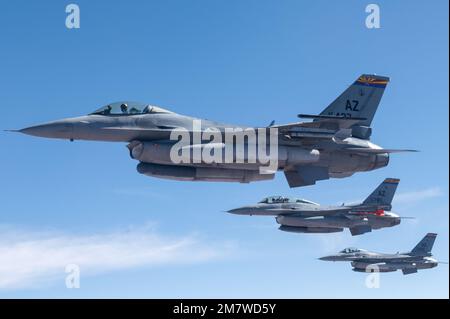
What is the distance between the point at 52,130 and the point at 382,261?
47869mm

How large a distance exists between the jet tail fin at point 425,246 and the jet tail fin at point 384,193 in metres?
12.9

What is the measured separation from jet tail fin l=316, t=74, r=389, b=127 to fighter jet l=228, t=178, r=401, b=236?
2162 cm

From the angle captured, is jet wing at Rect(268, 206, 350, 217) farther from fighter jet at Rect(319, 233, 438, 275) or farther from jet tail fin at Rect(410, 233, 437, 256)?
jet tail fin at Rect(410, 233, 437, 256)

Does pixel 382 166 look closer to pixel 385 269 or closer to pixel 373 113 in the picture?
pixel 373 113

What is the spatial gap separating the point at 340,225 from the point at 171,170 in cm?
2870

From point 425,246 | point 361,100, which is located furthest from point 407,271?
point 361,100

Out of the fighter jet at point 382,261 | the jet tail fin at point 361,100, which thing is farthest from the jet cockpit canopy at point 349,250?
the jet tail fin at point 361,100

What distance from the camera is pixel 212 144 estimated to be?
24891 mm

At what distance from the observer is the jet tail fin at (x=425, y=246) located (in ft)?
221

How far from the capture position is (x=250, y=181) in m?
26.6

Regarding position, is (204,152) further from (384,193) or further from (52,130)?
(384,193)

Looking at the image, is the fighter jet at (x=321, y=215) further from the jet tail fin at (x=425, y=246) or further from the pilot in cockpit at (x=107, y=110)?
the pilot in cockpit at (x=107, y=110)

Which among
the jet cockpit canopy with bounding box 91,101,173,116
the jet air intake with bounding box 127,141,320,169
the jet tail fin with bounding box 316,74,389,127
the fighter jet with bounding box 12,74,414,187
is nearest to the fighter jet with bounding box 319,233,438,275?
the jet tail fin with bounding box 316,74,389,127
